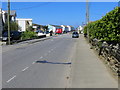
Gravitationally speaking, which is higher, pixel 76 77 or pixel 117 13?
pixel 117 13

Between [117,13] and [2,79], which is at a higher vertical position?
[117,13]

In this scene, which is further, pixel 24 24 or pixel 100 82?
pixel 24 24

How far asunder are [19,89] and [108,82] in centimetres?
313

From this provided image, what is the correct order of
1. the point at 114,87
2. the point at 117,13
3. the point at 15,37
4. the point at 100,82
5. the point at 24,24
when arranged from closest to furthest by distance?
the point at 114,87, the point at 100,82, the point at 117,13, the point at 15,37, the point at 24,24

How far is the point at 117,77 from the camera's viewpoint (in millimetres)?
10219

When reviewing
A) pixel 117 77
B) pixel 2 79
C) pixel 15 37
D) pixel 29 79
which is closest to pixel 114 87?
pixel 117 77

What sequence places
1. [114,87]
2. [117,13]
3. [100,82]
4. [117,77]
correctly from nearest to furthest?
[114,87] < [100,82] < [117,77] < [117,13]

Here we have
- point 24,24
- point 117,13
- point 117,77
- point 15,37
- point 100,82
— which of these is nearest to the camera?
point 100,82

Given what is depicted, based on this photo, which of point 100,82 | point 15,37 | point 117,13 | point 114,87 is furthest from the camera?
point 15,37

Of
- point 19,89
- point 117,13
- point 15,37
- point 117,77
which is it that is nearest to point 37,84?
point 19,89

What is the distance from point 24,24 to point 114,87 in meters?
104

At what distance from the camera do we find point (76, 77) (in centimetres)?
1039

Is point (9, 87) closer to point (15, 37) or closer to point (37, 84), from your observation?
point (37, 84)

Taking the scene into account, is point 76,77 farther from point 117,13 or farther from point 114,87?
point 117,13
